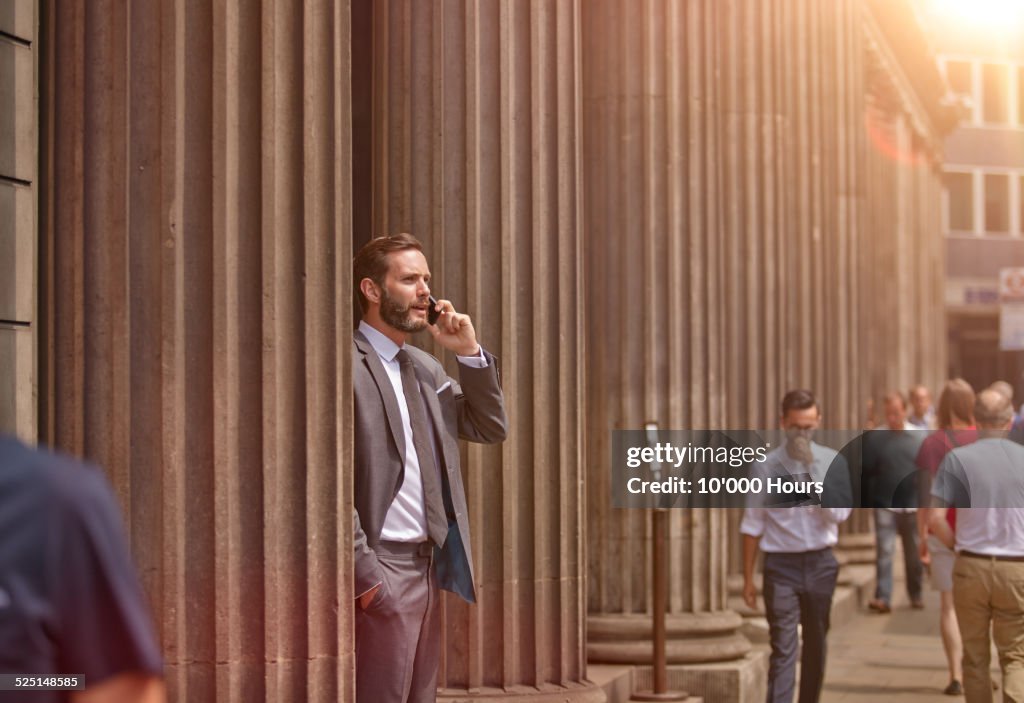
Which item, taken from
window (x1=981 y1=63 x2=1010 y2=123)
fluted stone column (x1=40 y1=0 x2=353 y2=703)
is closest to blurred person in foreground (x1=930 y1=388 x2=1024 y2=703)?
fluted stone column (x1=40 y1=0 x2=353 y2=703)

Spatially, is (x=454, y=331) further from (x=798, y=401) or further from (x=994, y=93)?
(x=994, y=93)

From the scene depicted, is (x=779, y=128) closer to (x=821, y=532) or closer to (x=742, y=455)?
(x=742, y=455)

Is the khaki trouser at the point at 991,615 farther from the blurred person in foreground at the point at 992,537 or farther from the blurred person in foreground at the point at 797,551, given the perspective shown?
the blurred person in foreground at the point at 797,551

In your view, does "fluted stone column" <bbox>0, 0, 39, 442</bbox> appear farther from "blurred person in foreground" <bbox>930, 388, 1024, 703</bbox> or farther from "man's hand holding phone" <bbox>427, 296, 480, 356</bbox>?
"blurred person in foreground" <bbox>930, 388, 1024, 703</bbox>

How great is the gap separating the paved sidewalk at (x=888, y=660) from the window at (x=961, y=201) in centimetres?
4263

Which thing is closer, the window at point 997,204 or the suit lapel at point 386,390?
the suit lapel at point 386,390

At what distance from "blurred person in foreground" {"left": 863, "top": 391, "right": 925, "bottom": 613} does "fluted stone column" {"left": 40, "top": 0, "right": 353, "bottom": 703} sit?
818 centimetres

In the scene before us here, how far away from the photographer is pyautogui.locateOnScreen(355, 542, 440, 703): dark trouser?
562cm

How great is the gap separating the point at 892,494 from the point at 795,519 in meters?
4.59

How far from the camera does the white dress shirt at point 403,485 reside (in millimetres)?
5668

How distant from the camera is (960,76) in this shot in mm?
61062

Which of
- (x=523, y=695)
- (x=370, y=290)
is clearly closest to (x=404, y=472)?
(x=370, y=290)

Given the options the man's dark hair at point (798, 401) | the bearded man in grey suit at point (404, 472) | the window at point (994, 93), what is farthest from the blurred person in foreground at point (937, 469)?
the window at point (994, 93)

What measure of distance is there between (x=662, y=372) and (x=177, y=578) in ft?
21.0
